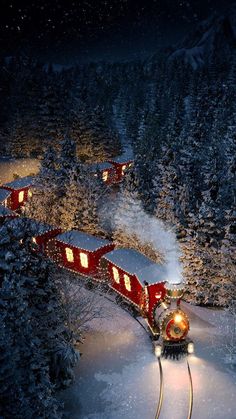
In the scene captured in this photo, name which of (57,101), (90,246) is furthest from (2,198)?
(57,101)

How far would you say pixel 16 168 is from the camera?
55875 mm

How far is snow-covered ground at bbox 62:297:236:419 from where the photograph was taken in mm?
20141

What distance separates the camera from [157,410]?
790 inches

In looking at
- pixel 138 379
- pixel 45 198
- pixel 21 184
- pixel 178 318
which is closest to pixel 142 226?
pixel 45 198

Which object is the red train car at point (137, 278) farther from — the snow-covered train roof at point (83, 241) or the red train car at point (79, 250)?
the snow-covered train roof at point (83, 241)

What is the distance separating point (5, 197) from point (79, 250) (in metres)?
13.5

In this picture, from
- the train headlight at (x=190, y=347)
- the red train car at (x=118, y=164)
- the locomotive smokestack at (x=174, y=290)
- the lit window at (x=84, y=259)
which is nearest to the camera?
the locomotive smokestack at (x=174, y=290)

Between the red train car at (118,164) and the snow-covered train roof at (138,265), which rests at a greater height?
the snow-covered train roof at (138,265)

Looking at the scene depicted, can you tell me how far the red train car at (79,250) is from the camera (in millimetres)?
34438

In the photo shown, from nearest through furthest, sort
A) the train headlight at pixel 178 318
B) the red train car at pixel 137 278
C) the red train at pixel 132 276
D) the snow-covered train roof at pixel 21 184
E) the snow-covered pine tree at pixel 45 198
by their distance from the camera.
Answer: the train headlight at pixel 178 318 → the red train at pixel 132 276 → the red train car at pixel 137 278 → the snow-covered pine tree at pixel 45 198 → the snow-covered train roof at pixel 21 184

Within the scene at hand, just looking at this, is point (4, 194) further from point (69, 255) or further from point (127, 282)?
point (127, 282)

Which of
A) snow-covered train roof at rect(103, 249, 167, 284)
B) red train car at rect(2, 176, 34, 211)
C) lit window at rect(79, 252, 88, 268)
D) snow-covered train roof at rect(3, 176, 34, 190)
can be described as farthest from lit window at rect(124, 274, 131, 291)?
snow-covered train roof at rect(3, 176, 34, 190)

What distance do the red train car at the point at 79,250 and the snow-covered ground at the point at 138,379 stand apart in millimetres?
7463

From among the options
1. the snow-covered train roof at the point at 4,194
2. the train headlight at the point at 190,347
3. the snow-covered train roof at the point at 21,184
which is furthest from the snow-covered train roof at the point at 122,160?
the train headlight at the point at 190,347
